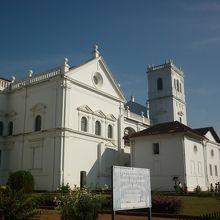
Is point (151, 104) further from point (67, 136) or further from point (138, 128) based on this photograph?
point (67, 136)

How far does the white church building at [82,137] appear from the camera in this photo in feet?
127

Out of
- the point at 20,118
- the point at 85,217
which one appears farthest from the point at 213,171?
the point at 85,217

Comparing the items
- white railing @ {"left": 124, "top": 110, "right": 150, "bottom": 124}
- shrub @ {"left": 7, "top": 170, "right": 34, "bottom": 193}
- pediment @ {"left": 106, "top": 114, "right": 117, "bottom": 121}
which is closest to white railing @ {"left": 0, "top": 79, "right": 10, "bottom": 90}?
pediment @ {"left": 106, "top": 114, "right": 117, "bottom": 121}

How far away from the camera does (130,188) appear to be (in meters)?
12.0

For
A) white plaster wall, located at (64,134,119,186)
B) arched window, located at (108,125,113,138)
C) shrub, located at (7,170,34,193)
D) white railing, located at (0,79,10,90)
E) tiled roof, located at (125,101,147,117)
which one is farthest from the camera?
tiled roof, located at (125,101,147,117)

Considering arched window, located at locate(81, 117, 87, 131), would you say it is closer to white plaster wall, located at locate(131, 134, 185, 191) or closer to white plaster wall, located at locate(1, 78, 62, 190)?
white plaster wall, located at locate(1, 78, 62, 190)

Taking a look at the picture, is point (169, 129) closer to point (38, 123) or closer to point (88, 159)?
point (88, 159)

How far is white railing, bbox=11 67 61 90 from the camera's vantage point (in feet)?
137

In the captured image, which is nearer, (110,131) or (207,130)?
(207,130)

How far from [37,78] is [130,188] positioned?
33.7 metres

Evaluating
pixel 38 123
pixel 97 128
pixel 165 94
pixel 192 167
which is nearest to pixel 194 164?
pixel 192 167

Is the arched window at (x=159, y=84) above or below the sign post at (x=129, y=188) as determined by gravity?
above

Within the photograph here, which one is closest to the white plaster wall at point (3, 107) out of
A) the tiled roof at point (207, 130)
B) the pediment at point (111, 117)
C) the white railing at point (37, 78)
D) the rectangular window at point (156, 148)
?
the white railing at point (37, 78)

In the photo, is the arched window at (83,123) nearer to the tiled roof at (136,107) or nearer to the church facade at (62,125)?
the church facade at (62,125)
